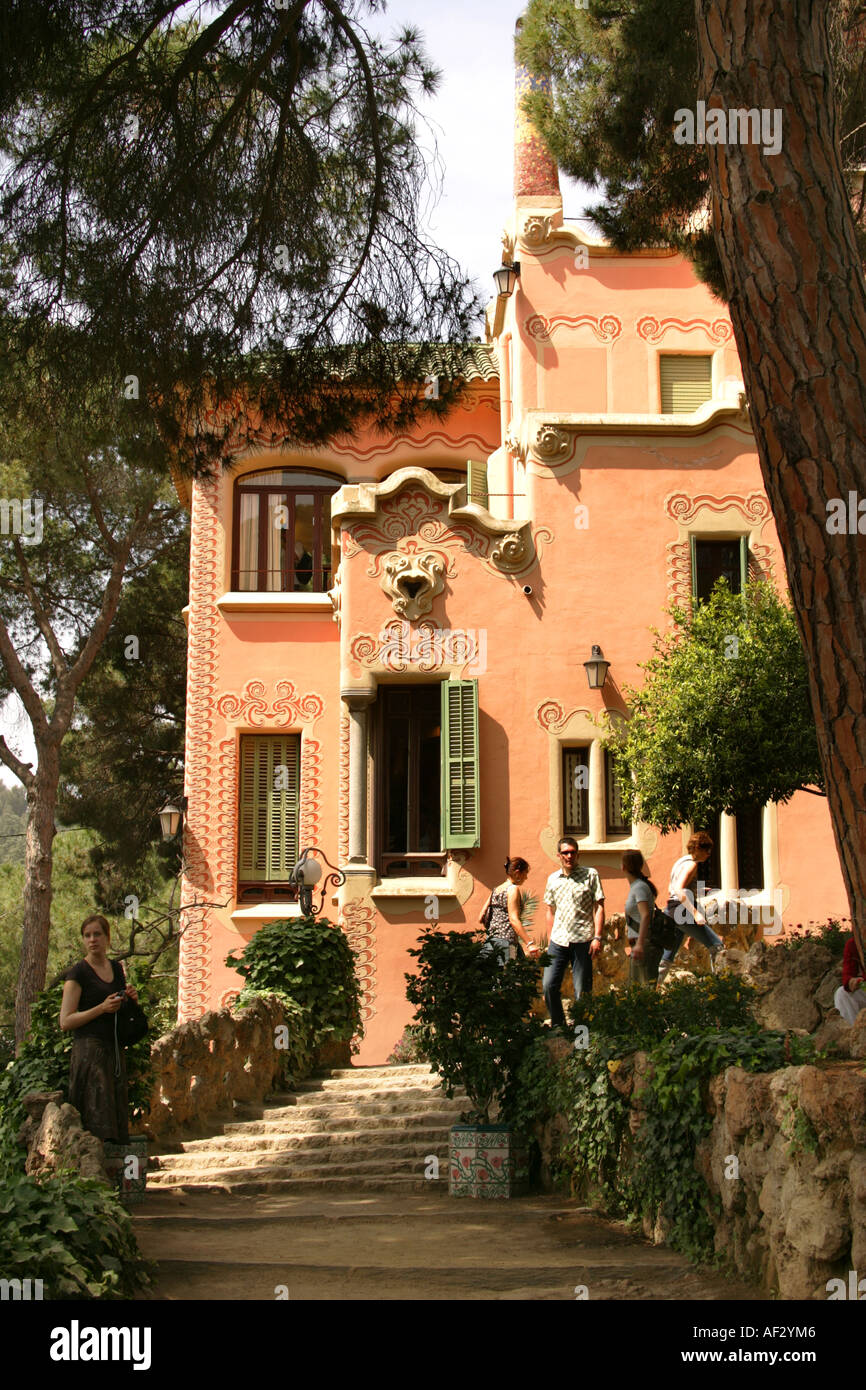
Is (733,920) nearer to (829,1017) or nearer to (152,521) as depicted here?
(829,1017)

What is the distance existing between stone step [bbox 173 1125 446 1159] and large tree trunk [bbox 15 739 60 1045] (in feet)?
36.2

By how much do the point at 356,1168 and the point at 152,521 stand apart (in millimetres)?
16764

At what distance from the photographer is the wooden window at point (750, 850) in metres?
16.4

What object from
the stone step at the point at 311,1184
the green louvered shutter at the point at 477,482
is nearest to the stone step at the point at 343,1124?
the stone step at the point at 311,1184

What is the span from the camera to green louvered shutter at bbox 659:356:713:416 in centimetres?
1802

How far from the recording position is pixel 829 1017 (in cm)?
1059

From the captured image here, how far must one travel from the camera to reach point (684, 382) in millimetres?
18078

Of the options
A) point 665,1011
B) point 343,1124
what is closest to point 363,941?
point 343,1124

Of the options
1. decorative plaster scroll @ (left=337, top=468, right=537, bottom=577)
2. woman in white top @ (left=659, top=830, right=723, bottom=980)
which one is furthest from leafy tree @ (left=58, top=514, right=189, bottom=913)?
woman in white top @ (left=659, top=830, right=723, bottom=980)

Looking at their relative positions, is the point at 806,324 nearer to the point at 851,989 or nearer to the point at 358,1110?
the point at 851,989

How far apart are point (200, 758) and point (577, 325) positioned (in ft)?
23.0

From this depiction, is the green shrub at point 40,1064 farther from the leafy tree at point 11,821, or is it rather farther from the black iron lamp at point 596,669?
the leafy tree at point 11,821

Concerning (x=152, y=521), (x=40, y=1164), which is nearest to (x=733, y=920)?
(x=40, y=1164)

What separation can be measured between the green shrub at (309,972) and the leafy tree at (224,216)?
219 inches
